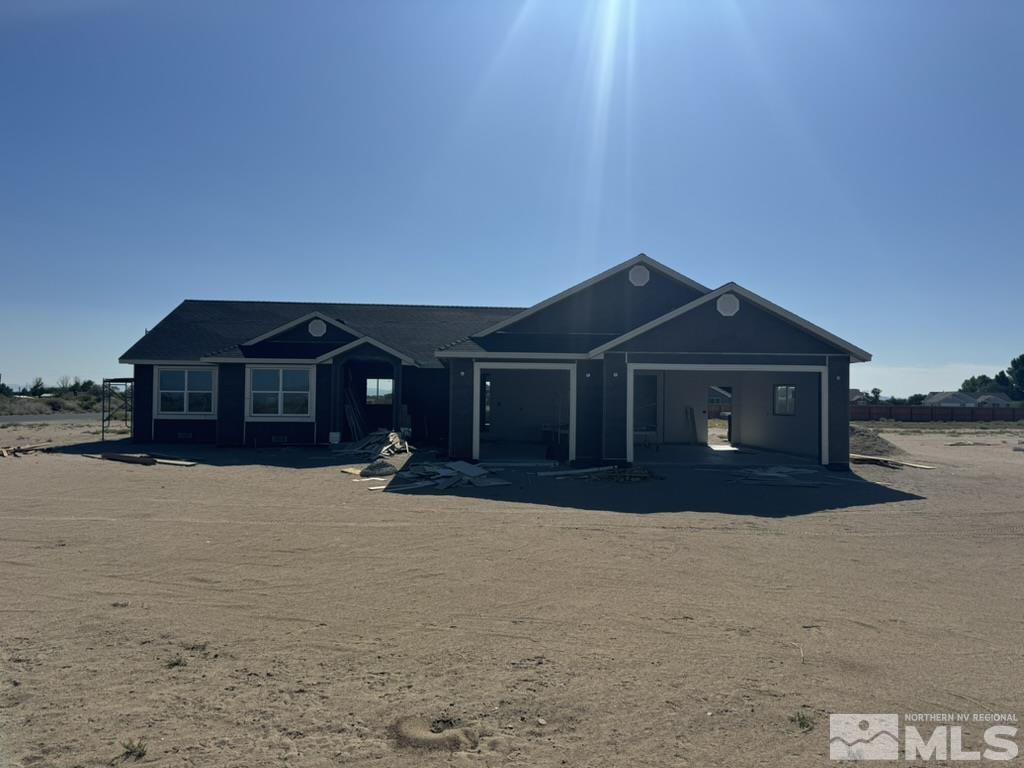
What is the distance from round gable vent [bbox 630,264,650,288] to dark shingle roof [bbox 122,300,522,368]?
7376 mm

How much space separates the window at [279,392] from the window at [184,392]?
2279mm

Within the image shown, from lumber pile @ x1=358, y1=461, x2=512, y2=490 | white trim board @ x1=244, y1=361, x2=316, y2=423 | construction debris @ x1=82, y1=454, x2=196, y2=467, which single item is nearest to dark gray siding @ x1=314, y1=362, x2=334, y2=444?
white trim board @ x1=244, y1=361, x2=316, y2=423

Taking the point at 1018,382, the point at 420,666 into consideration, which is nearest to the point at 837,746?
the point at 420,666

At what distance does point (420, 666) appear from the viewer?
4.80 m

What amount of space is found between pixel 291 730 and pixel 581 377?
46.7ft

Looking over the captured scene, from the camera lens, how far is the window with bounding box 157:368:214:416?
23.2m

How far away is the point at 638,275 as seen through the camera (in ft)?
66.3

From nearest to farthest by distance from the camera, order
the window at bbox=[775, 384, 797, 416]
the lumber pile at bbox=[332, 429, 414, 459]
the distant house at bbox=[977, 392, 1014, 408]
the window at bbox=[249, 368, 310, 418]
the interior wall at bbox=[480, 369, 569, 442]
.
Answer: the lumber pile at bbox=[332, 429, 414, 459], the window at bbox=[775, 384, 797, 416], the window at bbox=[249, 368, 310, 418], the interior wall at bbox=[480, 369, 569, 442], the distant house at bbox=[977, 392, 1014, 408]

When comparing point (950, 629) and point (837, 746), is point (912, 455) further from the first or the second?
point (837, 746)

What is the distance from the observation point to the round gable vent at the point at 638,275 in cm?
2020

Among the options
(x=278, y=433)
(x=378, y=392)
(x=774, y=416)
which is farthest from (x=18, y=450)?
(x=774, y=416)

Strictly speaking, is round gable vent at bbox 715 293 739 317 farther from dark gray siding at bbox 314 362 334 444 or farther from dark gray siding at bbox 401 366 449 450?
dark gray siding at bbox 314 362 334 444

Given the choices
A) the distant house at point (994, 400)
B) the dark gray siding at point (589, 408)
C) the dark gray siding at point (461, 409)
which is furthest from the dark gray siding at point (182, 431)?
the distant house at point (994, 400)

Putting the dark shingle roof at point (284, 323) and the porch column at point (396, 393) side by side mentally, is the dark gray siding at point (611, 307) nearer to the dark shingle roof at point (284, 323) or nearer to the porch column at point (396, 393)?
the porch column at point (396, 393)
